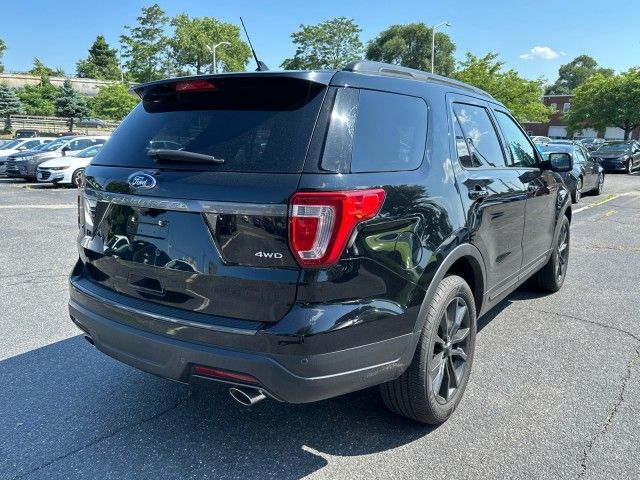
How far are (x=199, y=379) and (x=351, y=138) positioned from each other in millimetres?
1282

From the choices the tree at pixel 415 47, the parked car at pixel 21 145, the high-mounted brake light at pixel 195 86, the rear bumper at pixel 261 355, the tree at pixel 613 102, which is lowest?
the rear bumper at pixel 261 355

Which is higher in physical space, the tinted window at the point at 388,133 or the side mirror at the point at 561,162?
the tinted window at the point at 388,133

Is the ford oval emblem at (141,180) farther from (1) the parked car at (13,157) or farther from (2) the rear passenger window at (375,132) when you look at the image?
(1) the parked car at (13,157)

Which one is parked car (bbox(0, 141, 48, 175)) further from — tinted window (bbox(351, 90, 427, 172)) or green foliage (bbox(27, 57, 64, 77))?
green foliage (bbox(27, 57, 64, 77))

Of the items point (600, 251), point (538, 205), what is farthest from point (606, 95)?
point (538, 205)

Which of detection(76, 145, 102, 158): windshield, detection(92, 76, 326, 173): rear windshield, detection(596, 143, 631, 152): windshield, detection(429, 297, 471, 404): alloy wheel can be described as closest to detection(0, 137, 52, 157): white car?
detection(76, 145, 102, 158): windshield

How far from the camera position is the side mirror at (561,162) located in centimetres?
459

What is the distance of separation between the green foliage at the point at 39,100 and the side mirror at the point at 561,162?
66.0 meters

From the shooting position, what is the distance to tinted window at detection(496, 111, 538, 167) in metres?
4.01

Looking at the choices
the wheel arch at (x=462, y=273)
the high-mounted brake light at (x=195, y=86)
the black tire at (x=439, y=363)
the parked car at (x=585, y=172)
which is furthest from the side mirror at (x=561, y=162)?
the parked car at (x=585, y=172)

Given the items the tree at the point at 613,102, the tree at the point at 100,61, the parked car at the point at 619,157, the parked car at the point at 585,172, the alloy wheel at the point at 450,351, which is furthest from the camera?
the tree at the point at 100,61

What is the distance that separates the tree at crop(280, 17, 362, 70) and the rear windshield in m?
79.4

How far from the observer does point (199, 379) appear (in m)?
2.30

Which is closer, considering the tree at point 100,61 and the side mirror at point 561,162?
the side mirror at point 561,162
